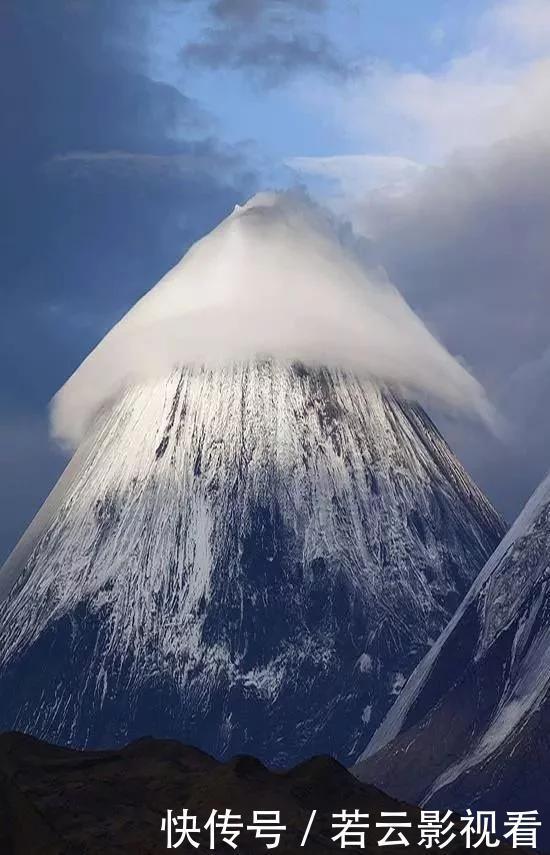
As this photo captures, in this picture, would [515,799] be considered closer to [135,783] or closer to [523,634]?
[523,634]

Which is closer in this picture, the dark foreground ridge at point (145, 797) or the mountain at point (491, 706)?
the dark foreground ridge at point (145, 797)

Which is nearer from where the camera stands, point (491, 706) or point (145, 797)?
point (145, 797)

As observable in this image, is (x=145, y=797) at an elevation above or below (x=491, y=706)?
below

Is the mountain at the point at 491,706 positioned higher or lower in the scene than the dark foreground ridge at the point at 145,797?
higher

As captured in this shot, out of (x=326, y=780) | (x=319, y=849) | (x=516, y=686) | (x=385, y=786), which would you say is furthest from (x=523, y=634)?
(x=319, y=849)

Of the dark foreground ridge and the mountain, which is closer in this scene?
the dark foreground ridge
